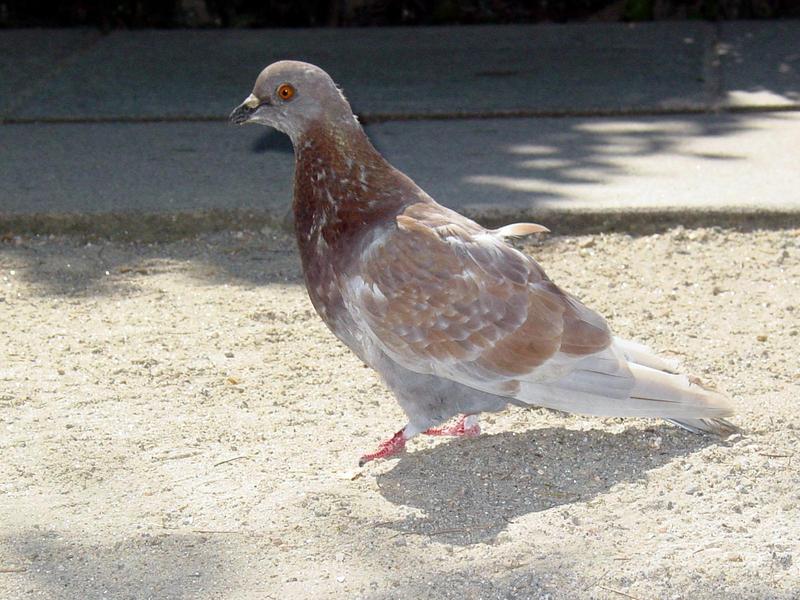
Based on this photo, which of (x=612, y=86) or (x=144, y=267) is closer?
(x=144, y=267)

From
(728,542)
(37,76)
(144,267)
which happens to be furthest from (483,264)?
(37,76)

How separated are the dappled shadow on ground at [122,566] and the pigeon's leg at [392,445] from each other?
1.79ft

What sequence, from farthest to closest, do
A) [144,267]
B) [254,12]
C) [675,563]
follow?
[254,12] < [144,267] < [675,563]

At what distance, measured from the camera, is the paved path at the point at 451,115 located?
207 inches

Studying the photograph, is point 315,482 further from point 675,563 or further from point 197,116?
point 197,116

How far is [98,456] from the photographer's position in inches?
132

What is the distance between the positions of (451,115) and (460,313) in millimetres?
3357

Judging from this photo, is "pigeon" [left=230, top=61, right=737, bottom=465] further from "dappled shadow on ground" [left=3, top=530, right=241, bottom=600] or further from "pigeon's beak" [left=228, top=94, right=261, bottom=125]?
"dappled shadow on ground" [left=3, top=530, right=241, bottom=600]

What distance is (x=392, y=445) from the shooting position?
3.35 meters

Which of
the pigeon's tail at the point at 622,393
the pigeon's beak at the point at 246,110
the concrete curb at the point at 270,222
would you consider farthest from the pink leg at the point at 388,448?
the concrete curb at the point at 270,222

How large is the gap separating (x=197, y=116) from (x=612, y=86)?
7.54 feet

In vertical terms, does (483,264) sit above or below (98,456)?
above

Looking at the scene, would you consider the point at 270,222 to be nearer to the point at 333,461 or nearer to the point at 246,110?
the point at 246,110

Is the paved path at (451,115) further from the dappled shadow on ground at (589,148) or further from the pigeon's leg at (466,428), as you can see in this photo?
the pigeon's leg at (466,428)
